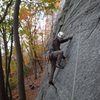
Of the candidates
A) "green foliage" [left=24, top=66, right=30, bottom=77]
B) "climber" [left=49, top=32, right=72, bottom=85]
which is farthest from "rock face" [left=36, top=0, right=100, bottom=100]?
"green foliage" [left=24, top=66, right=30, bottom=77]

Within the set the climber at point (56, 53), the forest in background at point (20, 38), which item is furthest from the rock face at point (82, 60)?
the forest in background at point (20, 38)

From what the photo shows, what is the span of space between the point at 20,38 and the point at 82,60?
2419 centimetres

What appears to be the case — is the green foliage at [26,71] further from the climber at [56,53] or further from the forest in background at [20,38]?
the climber at [56,53]

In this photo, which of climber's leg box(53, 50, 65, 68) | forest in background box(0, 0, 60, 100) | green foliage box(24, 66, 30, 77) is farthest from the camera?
green foliage box(24, 66, 30, 77)

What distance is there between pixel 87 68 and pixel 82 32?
2123mm

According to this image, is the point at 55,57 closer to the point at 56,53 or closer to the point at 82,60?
the point at 56,53

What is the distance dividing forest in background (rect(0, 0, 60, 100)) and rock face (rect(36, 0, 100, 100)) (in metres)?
4.63

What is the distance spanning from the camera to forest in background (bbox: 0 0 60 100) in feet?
47.3

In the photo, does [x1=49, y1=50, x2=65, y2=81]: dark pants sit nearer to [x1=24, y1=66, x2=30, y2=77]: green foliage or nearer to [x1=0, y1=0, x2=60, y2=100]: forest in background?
[x1=0, y1=0, x2=60, y2=100]: forest in background

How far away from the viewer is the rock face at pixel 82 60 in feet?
21.4

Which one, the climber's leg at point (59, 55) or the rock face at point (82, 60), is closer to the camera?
the rock face at point (82, 60)

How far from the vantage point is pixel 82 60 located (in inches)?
298

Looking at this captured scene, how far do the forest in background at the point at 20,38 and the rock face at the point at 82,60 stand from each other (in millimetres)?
4626

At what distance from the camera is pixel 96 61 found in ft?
22.2
